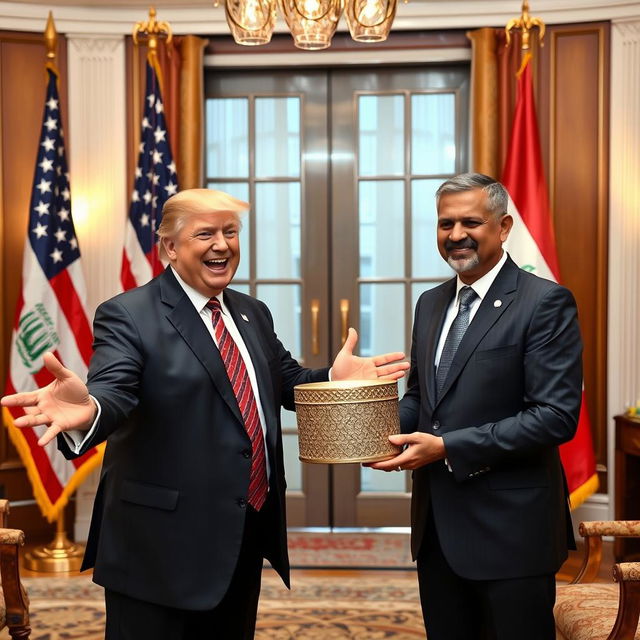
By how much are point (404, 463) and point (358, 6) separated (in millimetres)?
1425

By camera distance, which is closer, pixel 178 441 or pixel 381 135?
pixel 178 441

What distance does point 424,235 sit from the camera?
551cm

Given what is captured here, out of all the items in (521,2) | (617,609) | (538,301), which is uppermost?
(521,2)

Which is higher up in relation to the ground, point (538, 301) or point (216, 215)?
point (216, 215)

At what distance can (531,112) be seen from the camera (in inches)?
193

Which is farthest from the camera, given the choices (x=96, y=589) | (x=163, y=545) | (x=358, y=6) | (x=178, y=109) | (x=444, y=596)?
(x=178, y=109)

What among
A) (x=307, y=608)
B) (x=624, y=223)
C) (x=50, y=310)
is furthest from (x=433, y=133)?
(x=307, y=608)

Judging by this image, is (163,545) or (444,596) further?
(444,596)

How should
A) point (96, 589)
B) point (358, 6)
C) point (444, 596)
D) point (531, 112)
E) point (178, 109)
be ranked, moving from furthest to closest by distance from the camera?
point (178, 109), point (531, 112), point (96, 589), point (358, 6), point (444, 596)

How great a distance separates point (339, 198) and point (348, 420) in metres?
3.37

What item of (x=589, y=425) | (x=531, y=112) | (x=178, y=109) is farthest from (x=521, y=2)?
(x=589, y=425)

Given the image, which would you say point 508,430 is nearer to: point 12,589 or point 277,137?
point 12,589

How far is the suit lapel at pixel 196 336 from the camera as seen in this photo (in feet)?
7.64

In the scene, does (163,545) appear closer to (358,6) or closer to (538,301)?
(538,301)
